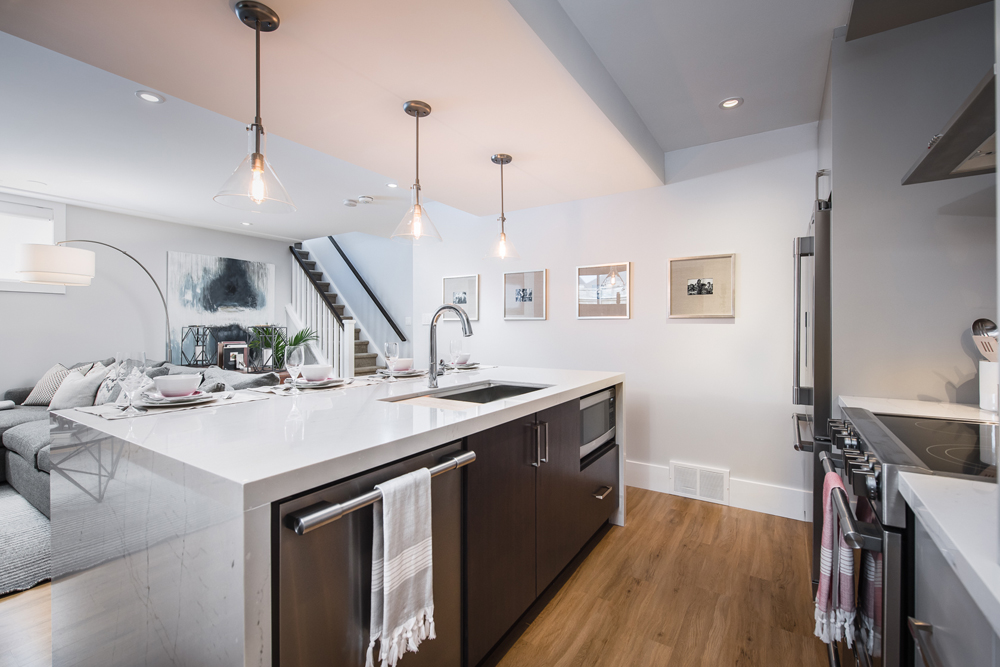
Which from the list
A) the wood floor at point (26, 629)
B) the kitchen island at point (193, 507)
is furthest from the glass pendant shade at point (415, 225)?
the wood floor at point (26, 629)

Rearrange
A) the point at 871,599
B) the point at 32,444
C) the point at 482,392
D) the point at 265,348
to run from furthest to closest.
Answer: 1. the point at 265,348
2. the point at 32,444
3. the point at 482,392
4. the point at 871,599

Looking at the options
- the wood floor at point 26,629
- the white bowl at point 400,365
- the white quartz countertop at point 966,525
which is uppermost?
the white bowl at point 400,365

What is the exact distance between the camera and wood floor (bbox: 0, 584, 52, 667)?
159 centimetres

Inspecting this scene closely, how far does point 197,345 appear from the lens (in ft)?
19.0

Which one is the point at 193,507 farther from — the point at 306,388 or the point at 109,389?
the point at 109,389

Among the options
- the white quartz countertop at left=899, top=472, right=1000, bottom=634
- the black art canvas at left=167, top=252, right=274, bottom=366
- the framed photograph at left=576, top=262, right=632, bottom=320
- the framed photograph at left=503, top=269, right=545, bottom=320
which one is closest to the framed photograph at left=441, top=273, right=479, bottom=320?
the framed photograph at left=503, top=269, right=545, bottom=320

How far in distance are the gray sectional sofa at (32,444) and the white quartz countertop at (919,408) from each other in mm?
2866

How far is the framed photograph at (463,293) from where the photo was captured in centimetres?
415

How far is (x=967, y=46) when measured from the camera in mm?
1680

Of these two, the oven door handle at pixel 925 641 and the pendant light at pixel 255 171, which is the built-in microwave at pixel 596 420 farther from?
the pendant light at pixel 255 171

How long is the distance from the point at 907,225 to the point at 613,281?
5.99 ft

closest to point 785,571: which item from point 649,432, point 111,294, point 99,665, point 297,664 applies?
point 649,432

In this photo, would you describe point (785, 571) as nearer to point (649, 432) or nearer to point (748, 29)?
point (649, 432)

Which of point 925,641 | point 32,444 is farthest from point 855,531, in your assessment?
point 32,444
